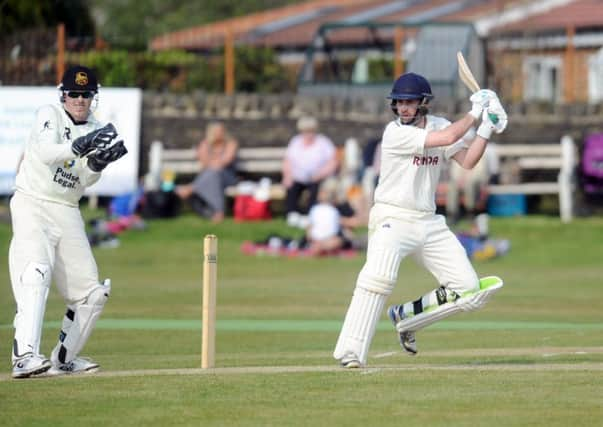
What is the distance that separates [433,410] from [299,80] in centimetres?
1820

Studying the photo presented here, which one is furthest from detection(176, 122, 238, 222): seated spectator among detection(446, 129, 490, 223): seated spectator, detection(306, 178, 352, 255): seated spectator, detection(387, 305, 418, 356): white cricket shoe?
detection(387, 305, 418, 356): white cricket shoe

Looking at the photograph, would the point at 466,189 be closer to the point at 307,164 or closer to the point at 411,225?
the point at 307,164

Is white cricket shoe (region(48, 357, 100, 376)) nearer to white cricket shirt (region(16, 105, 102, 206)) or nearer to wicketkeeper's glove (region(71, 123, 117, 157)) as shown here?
white cricket shirt (region(16, 105, 102, 206))

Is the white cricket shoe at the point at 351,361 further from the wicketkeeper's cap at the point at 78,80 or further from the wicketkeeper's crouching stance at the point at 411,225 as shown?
the wicketkeeper's cap at the point at 78,80

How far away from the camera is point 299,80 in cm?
2559

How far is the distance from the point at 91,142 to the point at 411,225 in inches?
76.2

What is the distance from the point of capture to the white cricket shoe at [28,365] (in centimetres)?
880

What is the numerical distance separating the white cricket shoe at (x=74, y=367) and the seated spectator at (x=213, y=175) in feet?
42.4

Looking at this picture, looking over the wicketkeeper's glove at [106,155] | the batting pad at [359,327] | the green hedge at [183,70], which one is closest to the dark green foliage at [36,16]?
the green hedge at [183,70]

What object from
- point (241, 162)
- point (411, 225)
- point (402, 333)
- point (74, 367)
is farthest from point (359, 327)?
point (241, 162)

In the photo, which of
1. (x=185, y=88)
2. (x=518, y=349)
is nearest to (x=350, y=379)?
(x=518, y=349)

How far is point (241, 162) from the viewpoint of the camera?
23.1 m

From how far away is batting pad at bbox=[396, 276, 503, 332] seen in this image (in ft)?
30.3

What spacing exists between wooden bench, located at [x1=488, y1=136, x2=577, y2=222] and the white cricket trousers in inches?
536
